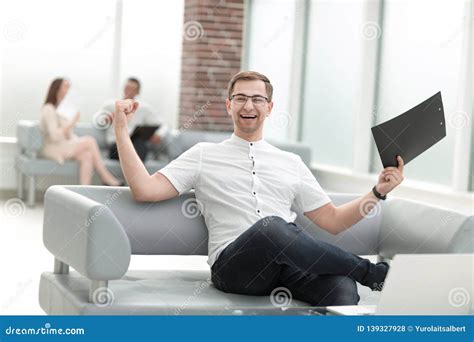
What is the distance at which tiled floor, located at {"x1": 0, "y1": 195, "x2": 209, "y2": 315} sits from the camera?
3.84 meters

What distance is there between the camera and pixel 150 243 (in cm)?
292

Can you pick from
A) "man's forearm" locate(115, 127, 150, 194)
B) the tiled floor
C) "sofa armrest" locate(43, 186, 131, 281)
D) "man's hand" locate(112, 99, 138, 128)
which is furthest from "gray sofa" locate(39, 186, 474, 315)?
the tiled floor

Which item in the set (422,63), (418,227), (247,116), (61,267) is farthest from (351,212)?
(422,63)

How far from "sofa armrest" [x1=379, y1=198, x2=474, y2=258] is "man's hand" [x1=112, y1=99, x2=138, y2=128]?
1.02 metres

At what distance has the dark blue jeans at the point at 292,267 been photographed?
8.66 ft

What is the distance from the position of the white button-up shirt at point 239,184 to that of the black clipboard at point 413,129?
0.55 metres

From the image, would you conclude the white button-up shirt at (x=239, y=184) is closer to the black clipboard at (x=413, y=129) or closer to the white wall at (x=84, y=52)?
the black clipboard at (x=413, y=129)

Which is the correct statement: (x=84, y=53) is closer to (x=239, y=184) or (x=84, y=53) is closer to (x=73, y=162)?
(x=73, y=162)

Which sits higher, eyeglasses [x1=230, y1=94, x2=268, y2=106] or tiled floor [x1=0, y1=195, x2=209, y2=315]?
eyeglasses [x1=230, y1=94, x2=268, y2=106]

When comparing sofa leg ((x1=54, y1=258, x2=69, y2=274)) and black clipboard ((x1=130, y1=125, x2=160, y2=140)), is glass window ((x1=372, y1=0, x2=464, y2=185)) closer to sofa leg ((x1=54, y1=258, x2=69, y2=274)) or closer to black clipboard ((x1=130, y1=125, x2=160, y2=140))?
black clipboard ((x1=130, y1=125, x2=160, y2=140))

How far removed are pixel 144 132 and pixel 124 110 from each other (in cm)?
524

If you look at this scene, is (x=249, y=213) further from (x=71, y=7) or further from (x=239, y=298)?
(x=71, y=7)

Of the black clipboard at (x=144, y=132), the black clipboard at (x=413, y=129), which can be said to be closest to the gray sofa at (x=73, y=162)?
the black clipboard at (x=144, y=132)

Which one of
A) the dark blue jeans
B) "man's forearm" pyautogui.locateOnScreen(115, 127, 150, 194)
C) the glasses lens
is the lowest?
the dark blue jeans
